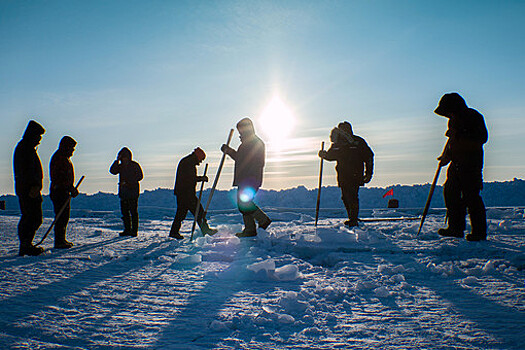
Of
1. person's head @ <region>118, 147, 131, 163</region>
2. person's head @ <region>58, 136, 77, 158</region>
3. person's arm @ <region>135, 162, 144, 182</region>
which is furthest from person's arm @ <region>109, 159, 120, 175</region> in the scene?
person's head @ <region>58, 136, 77, 158</region>

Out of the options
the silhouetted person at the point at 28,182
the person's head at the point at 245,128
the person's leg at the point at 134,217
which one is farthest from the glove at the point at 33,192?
the person's head at the point at 245,128

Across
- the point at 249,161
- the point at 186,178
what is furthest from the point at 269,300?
the point at 186,178

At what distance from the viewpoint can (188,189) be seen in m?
7.00

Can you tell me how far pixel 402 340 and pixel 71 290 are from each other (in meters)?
2.36

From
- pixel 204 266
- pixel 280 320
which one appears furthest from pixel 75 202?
pixel 280 320

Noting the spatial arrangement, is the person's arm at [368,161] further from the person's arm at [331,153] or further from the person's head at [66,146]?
the person's head at [66,146]

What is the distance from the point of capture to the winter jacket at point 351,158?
7.01 metres

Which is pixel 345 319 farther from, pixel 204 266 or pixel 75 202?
pixel 75 202

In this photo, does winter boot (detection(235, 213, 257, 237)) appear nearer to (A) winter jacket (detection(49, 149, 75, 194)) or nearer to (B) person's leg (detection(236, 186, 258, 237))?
(B) person's leg (detection(236, 186, 258, 237))

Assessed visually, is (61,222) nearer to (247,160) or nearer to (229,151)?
(229,151)

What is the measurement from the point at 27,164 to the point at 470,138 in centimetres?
604

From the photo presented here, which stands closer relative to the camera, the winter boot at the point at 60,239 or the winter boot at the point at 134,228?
the winter boot at the point at 60,239

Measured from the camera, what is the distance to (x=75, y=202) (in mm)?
29328

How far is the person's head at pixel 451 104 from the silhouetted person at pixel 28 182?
5789mm
